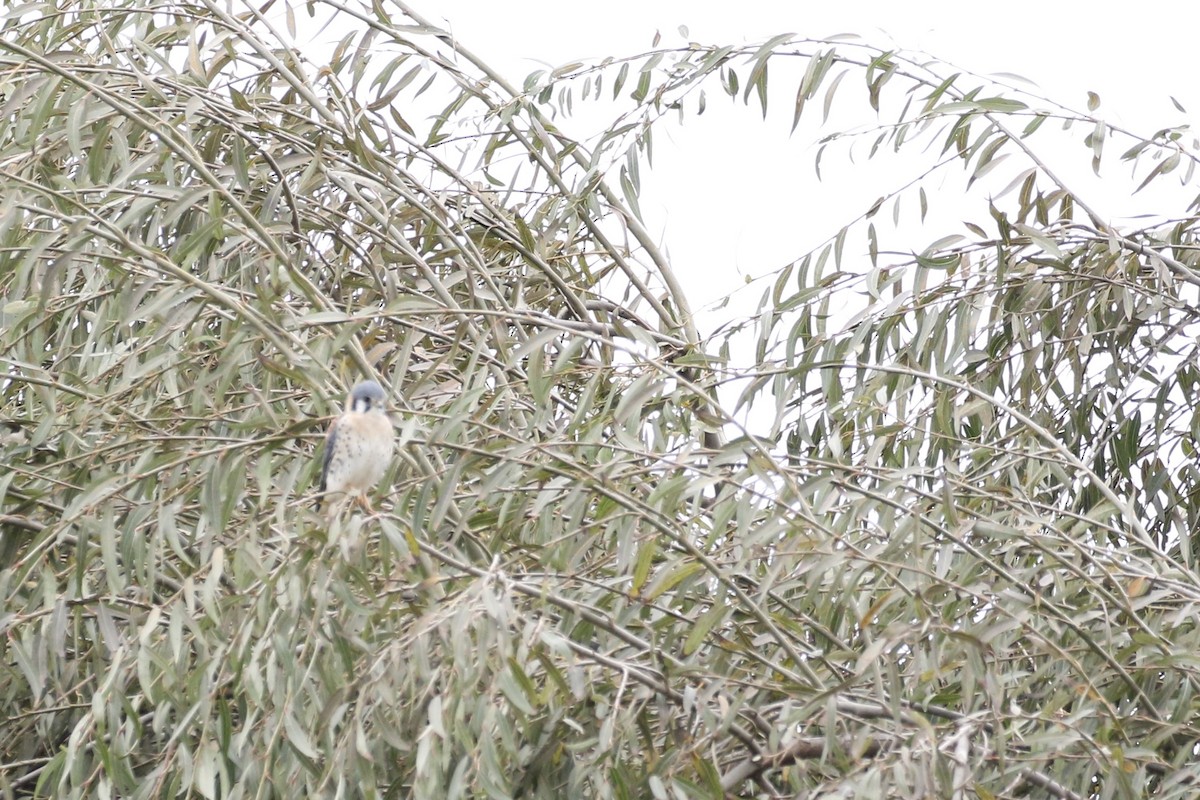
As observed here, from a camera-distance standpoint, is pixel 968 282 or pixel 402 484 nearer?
pixel 402 484

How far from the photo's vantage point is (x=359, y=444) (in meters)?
2.19

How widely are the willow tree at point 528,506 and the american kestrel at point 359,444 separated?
0.11ft

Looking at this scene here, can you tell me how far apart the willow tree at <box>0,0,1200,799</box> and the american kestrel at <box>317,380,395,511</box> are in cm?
3

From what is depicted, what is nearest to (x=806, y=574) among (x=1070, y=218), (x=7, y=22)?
(x=1070, y=218)

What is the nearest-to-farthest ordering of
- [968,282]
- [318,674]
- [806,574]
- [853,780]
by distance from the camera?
[853,780], [318,674], [806,574], [968,282]

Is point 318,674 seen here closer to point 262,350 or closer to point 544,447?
point 544,447

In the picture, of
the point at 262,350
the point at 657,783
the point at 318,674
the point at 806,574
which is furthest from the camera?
the point at 262,350

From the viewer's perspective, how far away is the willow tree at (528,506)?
181cm

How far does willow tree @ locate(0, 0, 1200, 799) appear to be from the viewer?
181 cm

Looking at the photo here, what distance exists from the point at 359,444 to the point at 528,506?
26cm

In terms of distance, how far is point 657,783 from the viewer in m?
1.77

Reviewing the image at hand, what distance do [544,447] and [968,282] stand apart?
120cm

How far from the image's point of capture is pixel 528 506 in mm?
2148

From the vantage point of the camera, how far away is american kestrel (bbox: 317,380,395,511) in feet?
7.16
